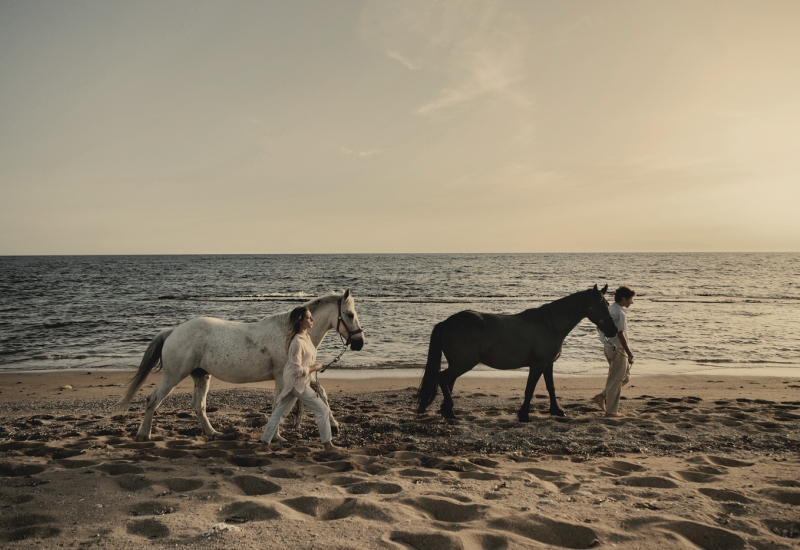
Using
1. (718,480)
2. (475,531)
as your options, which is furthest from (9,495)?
(718,480)

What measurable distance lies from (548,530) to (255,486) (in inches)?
97.2

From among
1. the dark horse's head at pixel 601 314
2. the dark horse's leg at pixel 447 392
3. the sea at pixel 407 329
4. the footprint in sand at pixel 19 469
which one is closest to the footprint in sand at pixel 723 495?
the dark horse's head at pixel 601 314

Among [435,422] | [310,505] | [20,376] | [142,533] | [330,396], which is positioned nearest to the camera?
[142,533]

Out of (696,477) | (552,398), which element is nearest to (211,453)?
(552,398)

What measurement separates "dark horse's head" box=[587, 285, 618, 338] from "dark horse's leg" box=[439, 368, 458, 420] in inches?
90.0

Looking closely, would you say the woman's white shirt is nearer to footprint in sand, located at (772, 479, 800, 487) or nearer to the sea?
footprint in sand, located at (772, 479, 800, 487)

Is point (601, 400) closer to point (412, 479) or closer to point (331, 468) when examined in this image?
point (412, 479)

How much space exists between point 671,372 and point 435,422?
7.60 meters

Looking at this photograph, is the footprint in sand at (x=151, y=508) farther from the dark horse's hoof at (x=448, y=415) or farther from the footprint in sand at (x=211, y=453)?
the dark horse's hoof at (x=448, y=415)

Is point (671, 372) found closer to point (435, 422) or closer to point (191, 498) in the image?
point (435, 422)

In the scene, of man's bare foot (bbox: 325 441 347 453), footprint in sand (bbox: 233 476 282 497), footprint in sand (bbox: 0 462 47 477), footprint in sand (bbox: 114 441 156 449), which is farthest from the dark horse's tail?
footprint in sand (bbox: 0 462 47 477)

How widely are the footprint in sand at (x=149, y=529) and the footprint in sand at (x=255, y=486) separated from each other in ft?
2.78

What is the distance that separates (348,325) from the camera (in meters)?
6.26

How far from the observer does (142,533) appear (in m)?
3.25
